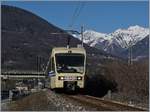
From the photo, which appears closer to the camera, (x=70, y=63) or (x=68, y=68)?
(x=68, y=68)

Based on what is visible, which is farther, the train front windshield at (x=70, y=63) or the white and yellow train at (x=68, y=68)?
the train front windshield at (x=70, y=63)

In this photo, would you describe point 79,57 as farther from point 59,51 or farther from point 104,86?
point 104,86

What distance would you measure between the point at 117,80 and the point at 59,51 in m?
7.13

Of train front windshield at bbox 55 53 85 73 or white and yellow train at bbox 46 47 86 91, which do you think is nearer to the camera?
white and yellow train at bbox 46 47 86 91

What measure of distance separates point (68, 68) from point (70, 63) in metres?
0.34

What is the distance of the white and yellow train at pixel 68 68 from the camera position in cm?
2981

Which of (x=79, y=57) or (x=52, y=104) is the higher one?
(x=79, y=57)

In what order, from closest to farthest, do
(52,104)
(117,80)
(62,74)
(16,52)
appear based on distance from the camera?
1. (52,104)
2. (62,74)
3. (117,80)
4. (16,52)

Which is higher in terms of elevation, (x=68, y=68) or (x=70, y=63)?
(x=70, y=63)

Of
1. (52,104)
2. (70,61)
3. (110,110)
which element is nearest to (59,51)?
(70,61)

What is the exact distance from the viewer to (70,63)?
30.4 m

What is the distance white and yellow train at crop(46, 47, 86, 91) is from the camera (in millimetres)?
29812

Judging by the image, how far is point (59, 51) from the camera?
102 feet

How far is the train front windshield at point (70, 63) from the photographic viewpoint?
98.6 feet
